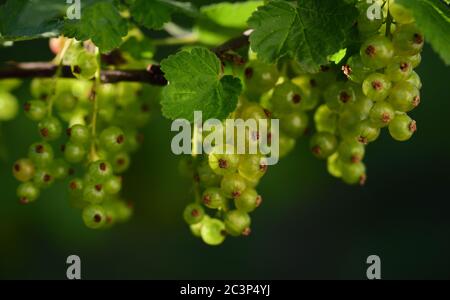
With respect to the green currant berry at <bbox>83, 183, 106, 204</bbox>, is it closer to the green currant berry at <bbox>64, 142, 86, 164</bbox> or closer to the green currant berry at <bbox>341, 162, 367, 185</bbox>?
the green currant berry at <bbox>64, 142, 86, 164</bbox>

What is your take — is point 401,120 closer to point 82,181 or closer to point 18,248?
point 82,181

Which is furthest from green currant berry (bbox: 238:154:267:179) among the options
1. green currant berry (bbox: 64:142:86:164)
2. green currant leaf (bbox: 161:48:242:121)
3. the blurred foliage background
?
the blurred foliage background

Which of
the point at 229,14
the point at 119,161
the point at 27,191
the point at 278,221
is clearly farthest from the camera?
the point at 278,221

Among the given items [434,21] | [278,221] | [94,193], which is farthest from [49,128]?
[278,221]

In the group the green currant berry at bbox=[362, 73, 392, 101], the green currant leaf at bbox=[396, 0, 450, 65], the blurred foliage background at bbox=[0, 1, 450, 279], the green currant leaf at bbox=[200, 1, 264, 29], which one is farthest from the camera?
the blurred foliage background at bbox=[0, 1, 450, 279]

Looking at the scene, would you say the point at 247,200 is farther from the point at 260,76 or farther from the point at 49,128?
the point at 49,128

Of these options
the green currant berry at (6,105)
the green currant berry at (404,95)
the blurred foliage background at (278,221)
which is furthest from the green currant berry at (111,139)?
the blurred foliage background at (278,221)
